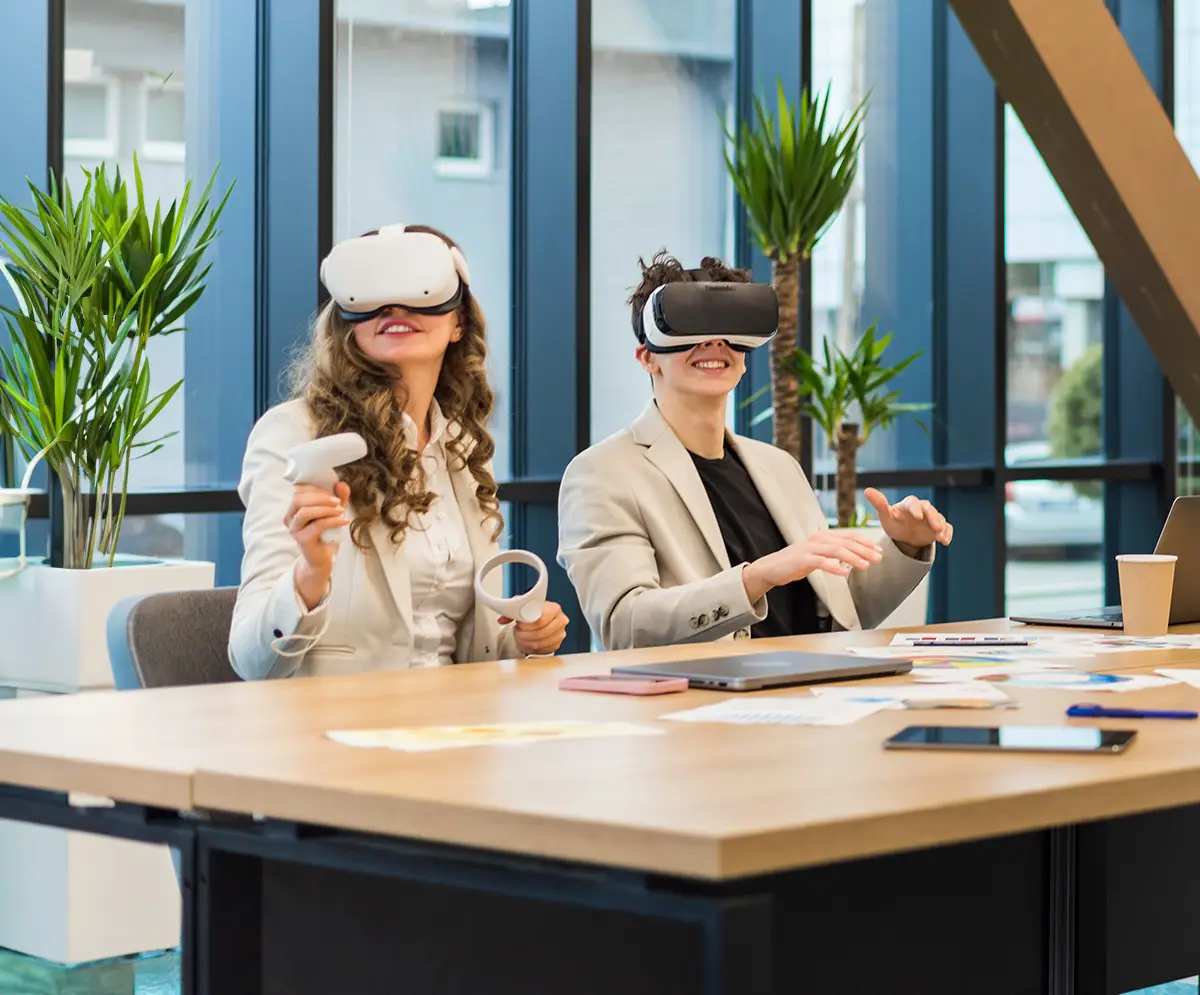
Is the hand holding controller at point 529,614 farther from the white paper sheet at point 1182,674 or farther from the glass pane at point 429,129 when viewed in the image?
the glass pane at point 429,129

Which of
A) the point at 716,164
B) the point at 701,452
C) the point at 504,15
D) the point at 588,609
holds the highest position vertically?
the point at 504,15

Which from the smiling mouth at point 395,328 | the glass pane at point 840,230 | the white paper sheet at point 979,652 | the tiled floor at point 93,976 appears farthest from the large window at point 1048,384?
the smiling mouth at point 395,328

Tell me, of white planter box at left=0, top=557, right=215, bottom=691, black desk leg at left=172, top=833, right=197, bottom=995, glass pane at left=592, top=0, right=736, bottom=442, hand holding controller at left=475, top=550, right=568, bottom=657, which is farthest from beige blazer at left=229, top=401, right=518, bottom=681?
glass pane at left=592, top=0, right=736, bottom=442

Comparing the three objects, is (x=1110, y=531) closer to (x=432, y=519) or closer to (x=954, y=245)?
(x=954, y=245)

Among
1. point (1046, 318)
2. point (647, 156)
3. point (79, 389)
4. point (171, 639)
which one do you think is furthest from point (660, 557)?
point (1046, 318)

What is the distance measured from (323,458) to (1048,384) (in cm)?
583

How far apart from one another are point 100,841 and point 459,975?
87.3 inches

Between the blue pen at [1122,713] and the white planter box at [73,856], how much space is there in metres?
2.32

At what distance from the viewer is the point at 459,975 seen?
1.62m

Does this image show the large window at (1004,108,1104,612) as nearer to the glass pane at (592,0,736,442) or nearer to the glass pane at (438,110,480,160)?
the glass pane at (592,0,736,442)

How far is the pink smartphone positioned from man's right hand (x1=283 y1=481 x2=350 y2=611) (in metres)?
0.36

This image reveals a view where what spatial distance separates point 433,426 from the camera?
2895mm

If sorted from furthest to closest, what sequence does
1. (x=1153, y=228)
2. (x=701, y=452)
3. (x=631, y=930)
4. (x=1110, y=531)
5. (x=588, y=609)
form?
(x=1110, y=531) → (x=1153, y=228) → (x=701, y=452) → (x=588, y=609) → (x=631, y=930)

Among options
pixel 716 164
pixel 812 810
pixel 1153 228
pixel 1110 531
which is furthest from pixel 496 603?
pixel 1110 531
